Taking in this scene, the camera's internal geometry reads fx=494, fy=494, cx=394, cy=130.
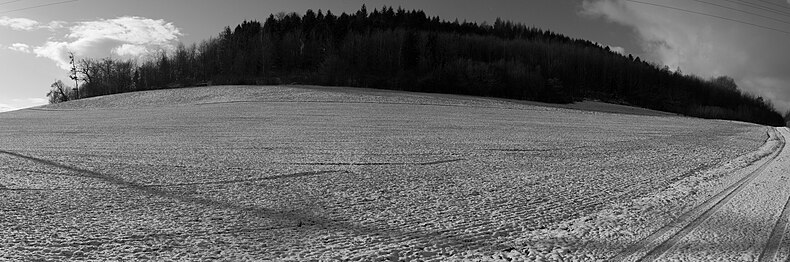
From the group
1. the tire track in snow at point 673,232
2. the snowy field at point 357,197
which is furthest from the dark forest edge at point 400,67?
the tire track in snow at point 673,232

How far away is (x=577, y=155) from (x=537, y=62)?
10666cm

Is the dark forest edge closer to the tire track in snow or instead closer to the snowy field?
the snowy field

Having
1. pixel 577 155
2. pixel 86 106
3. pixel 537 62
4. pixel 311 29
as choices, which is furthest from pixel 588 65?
pixel 577 155

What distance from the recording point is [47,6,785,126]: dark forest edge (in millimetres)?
83062

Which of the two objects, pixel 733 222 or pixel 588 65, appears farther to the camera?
pixel 588 65

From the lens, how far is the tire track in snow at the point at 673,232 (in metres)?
6.18

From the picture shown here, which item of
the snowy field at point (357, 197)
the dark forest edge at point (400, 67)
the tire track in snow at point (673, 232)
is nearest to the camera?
the tire track in snow at point (673, 232)

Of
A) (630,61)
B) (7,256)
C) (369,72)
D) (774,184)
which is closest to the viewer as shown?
(7,256)

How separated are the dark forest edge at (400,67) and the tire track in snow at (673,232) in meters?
68.8

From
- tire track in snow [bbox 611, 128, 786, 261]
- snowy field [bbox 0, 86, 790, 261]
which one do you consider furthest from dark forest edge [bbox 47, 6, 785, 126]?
tire track in snow [bbox 611, 128, 786, 261]

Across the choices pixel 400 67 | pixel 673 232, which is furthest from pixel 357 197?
pixel 400 67

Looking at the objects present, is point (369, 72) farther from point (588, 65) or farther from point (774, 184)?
point (774, 184)

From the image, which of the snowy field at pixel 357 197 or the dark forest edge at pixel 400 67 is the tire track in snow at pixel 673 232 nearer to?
the snowy field at pixel 357 197

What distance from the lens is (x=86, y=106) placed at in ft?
192
